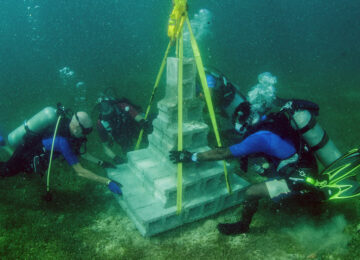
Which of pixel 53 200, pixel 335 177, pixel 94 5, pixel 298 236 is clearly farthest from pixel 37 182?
pixel 94 5

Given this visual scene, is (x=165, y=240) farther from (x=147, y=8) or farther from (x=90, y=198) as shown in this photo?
(x=147, y=8)

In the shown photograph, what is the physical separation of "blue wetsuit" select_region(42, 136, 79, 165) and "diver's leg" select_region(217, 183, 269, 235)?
373cm

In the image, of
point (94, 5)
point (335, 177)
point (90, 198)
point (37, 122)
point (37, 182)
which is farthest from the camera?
point (94, 5)

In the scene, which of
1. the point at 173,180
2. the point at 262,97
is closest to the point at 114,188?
the point at 173,180

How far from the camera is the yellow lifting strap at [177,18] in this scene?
4.26 m

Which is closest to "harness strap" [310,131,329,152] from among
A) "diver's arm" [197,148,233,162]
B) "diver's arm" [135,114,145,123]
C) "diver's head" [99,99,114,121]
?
"diver's arm" [197,148,233,162]

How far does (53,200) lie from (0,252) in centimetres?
192

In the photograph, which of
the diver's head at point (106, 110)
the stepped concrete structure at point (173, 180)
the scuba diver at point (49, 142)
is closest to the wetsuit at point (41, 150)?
the scuba diver at point (49, 142)

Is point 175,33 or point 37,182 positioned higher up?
Answer: point 175,33

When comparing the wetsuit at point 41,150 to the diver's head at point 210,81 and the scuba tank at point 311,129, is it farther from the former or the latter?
the scuba tank at point 311,129

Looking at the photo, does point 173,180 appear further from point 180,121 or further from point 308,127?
point 308,127

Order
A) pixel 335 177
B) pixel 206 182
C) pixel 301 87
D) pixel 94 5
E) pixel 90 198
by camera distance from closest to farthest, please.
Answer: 1. pixel 335 177
2. pixel 206 182
3. pixel 90 198
4. pixel 301 87
5. pixel 94 5

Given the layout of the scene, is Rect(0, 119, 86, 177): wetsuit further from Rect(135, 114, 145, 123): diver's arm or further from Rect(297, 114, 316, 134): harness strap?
Rect(297, 114, 316, 134): harness strap

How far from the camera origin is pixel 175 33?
4.62m
